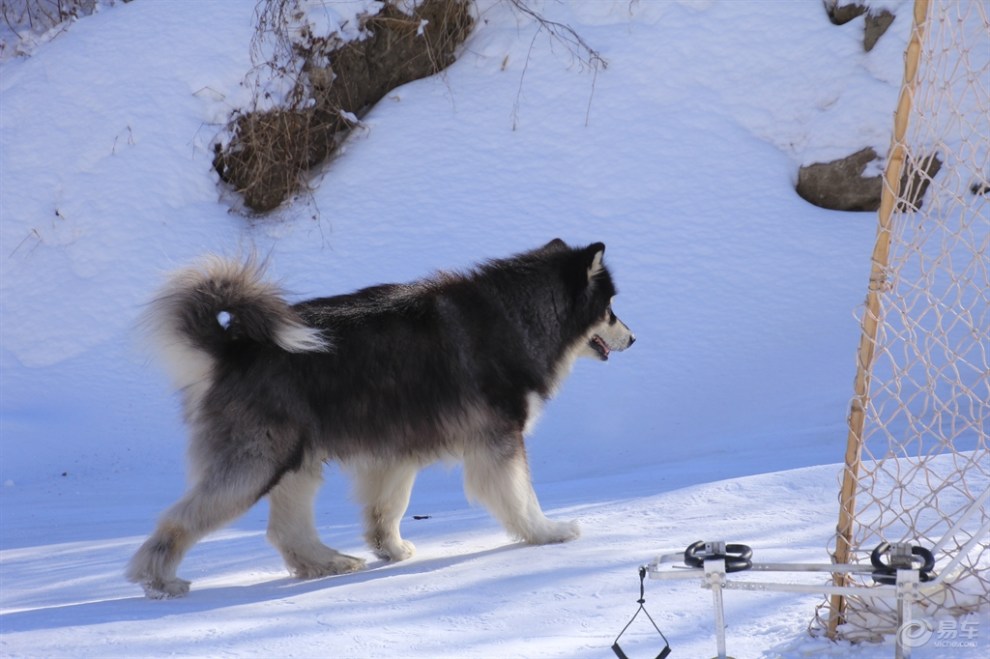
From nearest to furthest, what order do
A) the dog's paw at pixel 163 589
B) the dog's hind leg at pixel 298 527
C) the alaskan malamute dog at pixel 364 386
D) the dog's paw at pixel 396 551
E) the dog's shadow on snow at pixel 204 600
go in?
the dog's shadow on snow at pixel 204 600, the dog's paw at pixel 163 589, the alaskan malamute dog at pixel 364 386, the dog's hind leg at pixel 298 527, the dog's paw at pixel 396 551

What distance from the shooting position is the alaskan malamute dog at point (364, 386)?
16.6ft

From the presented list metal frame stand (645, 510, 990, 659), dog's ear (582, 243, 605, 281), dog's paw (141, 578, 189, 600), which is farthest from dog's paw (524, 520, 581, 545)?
metal frame stand (645, 510, 990, 659)

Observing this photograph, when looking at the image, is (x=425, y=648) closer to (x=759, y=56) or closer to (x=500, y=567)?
(x=500, y=567)

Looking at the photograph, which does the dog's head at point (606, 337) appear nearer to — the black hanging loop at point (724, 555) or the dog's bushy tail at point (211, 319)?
the dog's bushy tail at point (211, 319)

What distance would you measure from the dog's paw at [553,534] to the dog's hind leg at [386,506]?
65cm

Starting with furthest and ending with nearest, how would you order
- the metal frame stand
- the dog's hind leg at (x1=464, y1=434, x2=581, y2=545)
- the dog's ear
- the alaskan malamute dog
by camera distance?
the dog's ear
the dog's hind leg at (x1=464, y1=434, x2=581, y2=545)
the alaskan malamute dog
the metal frame stand

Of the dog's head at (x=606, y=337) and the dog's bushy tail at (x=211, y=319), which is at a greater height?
the dog's bushy tail at (x=211, y=319)

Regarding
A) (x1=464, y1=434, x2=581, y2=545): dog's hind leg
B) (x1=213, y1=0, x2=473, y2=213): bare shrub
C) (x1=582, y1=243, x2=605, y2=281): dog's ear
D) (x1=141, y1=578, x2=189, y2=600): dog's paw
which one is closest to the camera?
(x1=141, y1=578, x2=189, y2=600): dog's paw

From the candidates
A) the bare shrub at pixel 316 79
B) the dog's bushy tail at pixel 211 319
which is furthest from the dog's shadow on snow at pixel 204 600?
the bare shrub at pixel 316 79

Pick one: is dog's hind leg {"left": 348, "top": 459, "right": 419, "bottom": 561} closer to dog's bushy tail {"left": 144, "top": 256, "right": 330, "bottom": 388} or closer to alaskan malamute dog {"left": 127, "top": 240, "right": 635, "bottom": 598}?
alaskan malamute dog {"left": 127, "top": 240, "right": 635, "bottom": 598}

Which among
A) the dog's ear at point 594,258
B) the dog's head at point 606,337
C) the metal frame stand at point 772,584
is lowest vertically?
the dog's head at point 606,337

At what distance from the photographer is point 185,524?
16.3ft

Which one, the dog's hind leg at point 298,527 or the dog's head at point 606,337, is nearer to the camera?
the dog's hind leg at point 298,527

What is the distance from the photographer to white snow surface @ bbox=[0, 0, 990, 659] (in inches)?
255
